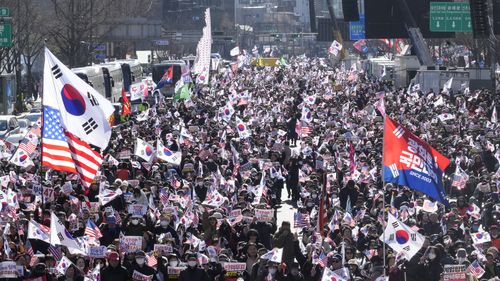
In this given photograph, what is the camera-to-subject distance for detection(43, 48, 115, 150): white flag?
17.2m

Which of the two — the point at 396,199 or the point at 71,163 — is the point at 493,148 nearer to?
the point at 396,199

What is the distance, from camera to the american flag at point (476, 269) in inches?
592

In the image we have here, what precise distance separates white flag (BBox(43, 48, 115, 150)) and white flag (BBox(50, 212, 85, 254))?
1.82 meters

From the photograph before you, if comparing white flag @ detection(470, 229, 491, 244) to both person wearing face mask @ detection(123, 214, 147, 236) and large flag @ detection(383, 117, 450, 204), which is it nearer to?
large flag @ detection(383, 117, 450, 204)

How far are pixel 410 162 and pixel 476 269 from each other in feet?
4.65

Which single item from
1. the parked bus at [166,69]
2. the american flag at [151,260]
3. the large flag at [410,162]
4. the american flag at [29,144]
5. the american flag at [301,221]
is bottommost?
the parked bus at [166,69]

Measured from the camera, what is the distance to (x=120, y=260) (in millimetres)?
15352

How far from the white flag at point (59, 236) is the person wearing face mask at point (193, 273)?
1.47 meters

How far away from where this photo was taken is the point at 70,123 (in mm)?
17266

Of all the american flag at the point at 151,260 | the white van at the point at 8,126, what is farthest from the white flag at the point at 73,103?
the white van at the point at 8,126

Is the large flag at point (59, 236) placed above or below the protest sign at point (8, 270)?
above

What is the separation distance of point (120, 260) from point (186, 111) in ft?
84.9

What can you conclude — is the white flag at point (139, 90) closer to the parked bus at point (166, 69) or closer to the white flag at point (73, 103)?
the white flag at point (73, 103)

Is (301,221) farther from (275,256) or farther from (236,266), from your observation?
(275,256)
